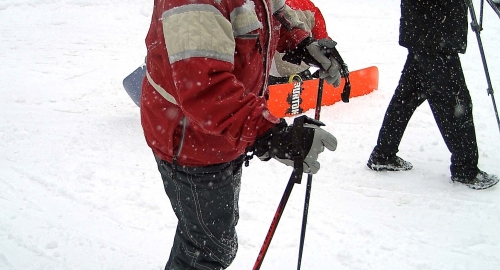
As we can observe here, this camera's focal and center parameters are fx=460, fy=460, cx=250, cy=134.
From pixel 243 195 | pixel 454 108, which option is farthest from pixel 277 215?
pixel 454 108

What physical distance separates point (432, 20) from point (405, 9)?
238mm

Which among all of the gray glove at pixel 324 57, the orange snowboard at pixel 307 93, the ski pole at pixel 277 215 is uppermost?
the gray glove at pixel 324 57

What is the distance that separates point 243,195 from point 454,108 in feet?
5.55

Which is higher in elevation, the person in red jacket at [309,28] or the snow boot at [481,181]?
the person in red jacket at [309,28]

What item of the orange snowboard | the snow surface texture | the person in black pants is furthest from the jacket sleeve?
the orange snowboard

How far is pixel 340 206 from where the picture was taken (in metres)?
3.37

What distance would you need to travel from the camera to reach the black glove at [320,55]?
230 cm

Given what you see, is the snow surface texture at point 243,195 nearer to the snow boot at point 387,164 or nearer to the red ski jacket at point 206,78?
the snow boot at point 387,164

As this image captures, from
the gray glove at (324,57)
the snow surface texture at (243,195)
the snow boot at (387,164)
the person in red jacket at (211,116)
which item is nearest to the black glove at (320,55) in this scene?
the gray glove at (324,57)

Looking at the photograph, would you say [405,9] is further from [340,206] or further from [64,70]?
[64,70]

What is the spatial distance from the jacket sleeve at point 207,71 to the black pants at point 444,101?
7.54ft

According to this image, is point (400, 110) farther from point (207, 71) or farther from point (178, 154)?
point (207, 71)

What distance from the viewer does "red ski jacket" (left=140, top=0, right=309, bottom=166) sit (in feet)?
4.85

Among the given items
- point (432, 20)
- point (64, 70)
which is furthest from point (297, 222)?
point (64, 70)
